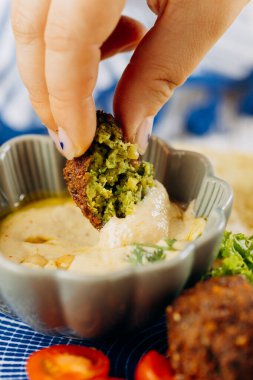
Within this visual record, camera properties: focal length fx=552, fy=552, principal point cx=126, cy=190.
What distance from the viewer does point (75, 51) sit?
262 centimetres

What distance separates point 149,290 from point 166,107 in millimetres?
3970

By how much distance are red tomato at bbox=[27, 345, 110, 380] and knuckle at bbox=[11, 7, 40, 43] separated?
161cm

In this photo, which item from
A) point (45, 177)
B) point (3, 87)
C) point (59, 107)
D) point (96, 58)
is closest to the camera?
point (96, 58)

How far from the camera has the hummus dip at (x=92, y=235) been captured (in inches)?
106

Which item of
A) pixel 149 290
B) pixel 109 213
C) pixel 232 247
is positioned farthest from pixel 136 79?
pixel 149 290

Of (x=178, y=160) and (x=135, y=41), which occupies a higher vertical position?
(x=135, y=41)

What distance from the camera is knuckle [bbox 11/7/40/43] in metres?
2.88

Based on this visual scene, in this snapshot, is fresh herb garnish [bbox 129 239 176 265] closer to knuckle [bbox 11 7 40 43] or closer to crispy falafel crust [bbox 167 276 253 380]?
crispy falafel crust [bbox 167 276 253 380]

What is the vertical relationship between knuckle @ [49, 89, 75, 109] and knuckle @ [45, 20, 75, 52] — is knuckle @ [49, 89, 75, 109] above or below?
below

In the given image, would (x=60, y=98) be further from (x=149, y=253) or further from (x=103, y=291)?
(x=103, y=291)

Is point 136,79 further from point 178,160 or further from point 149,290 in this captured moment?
point 149,290

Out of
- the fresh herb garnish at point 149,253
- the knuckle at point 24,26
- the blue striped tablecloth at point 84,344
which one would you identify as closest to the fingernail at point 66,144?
the knuckle at point 24,26

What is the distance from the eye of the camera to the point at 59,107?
2867 millimetres

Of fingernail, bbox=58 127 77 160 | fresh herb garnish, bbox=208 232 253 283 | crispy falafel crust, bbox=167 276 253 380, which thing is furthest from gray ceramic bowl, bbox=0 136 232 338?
fingernail, bbox=58 127 77 160
